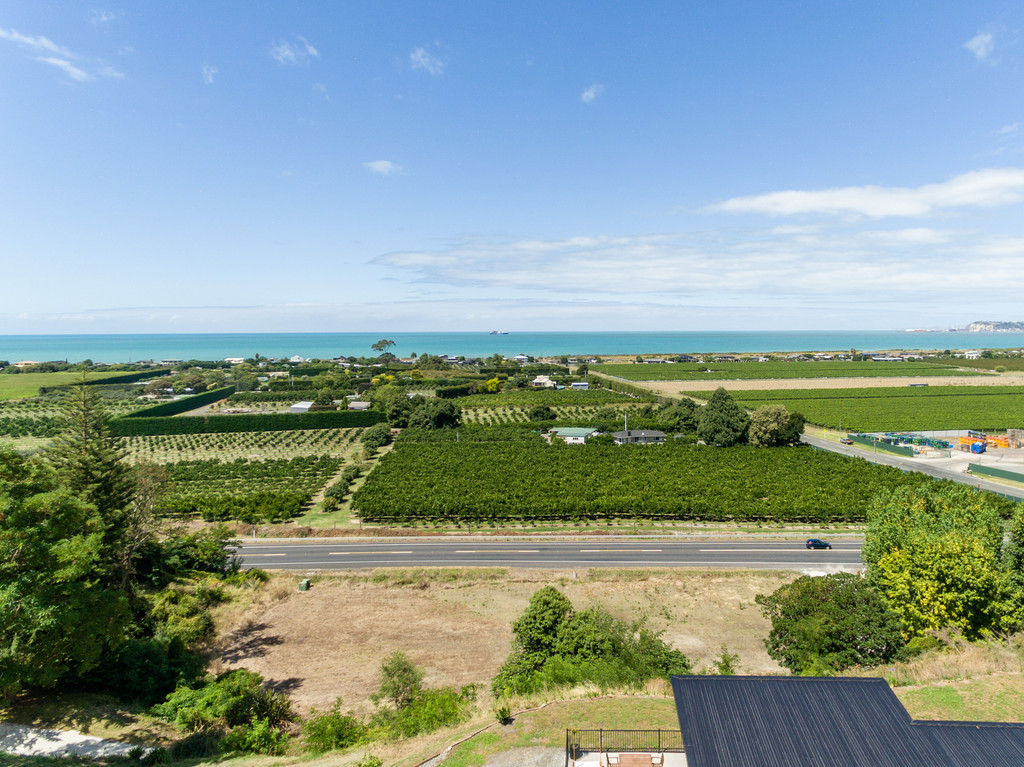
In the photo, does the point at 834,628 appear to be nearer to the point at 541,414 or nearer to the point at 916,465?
the point at 916,465

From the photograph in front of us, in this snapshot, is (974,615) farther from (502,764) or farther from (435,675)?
(435,675)

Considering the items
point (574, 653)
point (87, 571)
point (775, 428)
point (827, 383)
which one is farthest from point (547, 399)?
point (87, 571)

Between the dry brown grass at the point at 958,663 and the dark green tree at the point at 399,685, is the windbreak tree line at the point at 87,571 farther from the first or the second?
the dry brown grass at the point at 958,663

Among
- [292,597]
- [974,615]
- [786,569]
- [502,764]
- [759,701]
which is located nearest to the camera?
[759,701]

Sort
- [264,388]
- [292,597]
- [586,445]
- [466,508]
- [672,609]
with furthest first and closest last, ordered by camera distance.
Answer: [264,388] → [586,445] → [466,508] → [292,597] → [672,609]

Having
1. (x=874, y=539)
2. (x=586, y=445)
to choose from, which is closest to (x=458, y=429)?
(x=586, y=445)

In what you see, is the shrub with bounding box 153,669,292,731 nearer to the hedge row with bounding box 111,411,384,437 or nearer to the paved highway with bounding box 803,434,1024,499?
the paved highway with bounding box 803,434,1024,499

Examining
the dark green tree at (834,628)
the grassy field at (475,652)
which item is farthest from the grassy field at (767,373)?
the dark green tree at (834,628)
